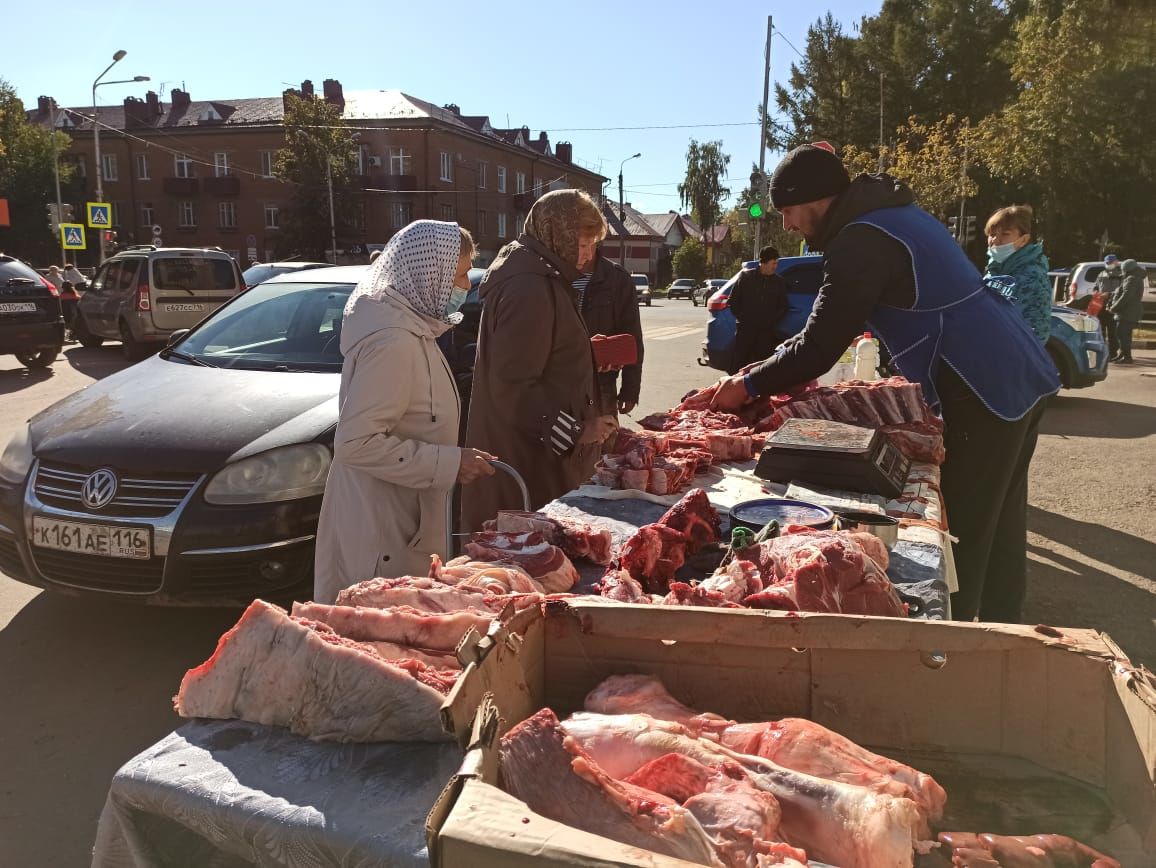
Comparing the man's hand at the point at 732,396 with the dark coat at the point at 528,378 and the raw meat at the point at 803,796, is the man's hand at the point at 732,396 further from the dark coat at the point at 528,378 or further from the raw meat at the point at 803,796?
the raw meat at the point at 803,796

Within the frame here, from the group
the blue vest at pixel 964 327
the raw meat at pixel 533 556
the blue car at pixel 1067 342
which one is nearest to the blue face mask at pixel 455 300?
the raw meat at pixel 533 556

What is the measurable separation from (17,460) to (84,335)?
677 inches

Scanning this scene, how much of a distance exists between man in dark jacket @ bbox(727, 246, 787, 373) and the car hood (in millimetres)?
5036

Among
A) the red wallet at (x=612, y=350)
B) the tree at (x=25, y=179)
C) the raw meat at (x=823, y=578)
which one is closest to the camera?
the raw meat at (x=823, y=578)

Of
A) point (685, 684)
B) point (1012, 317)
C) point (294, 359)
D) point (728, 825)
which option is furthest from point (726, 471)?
point (294, 359)

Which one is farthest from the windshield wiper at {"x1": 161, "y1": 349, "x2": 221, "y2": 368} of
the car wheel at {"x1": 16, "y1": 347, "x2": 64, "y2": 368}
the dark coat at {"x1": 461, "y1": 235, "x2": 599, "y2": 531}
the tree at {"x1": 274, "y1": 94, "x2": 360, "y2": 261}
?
the tree at {"x1": 274, "y1": 94, "x2": 360, "y2": 261}

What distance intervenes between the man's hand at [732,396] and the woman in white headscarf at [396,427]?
1.56 m

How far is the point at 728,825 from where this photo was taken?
1318 millimetres

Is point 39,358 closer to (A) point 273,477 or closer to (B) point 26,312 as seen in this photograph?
(B) point 26,312

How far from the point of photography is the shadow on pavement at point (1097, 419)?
431 inches

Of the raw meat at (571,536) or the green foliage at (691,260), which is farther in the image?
the green foliage at (691,260)

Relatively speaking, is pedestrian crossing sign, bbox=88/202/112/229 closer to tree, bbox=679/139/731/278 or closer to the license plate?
the license plate

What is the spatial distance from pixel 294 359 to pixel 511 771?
15.3 ft

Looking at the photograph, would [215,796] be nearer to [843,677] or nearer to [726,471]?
[843,677]
